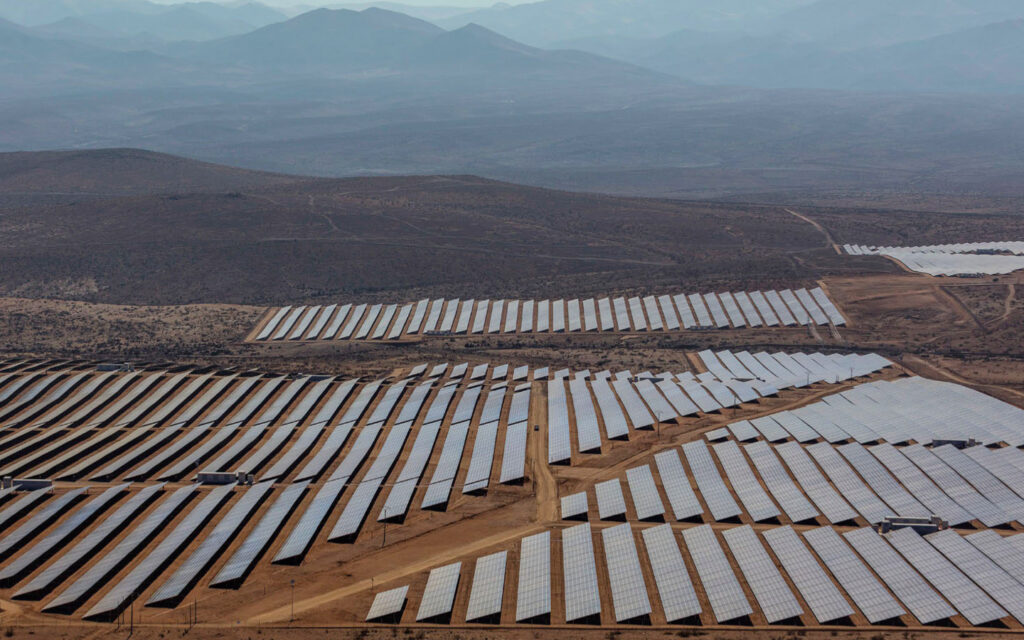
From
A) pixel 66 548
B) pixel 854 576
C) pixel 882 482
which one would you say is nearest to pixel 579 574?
pixel 854 576

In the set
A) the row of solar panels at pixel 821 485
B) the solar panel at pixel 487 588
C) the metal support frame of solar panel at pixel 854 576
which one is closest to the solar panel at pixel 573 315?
the row of solar panels at pixel 821 485

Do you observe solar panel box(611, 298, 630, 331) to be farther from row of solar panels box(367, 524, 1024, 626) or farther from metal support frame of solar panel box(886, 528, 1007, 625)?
metal support frame of solar panel box(886, 528, 1007, 625)

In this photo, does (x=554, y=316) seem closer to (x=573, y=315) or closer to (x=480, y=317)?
(x=573, y=315)

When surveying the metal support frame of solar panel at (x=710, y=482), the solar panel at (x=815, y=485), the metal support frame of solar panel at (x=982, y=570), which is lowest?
the metal support frame of solar panel at (x=710, y=482)

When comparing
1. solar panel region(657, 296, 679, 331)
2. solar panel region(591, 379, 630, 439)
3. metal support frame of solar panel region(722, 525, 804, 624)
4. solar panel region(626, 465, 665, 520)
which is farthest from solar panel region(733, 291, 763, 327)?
metal support frame of solar panel region(722, 525, 804, 624)

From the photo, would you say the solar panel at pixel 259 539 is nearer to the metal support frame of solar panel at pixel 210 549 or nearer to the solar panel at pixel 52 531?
the metal support frame of solar panel at pixel 210 549

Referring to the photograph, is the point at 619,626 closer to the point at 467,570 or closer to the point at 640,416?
the point at 467,570
